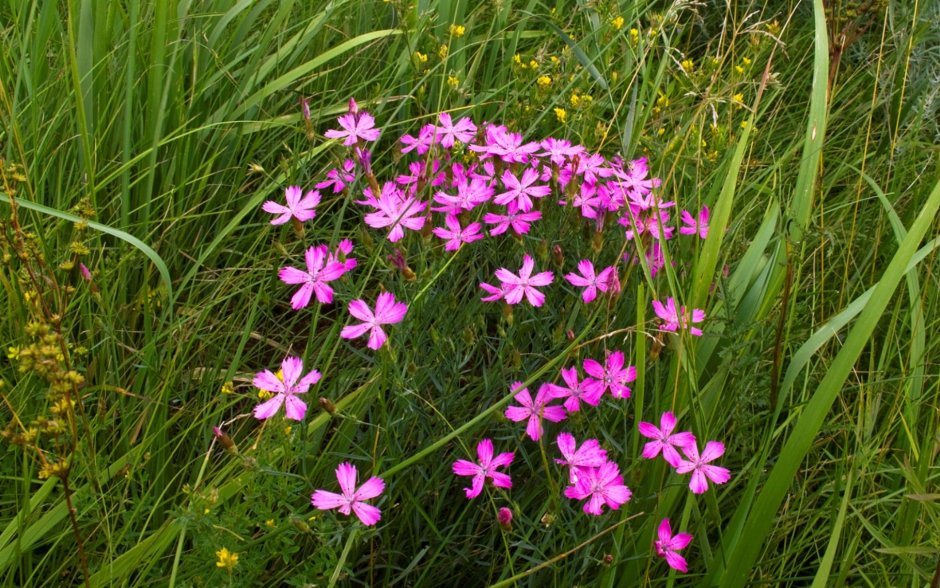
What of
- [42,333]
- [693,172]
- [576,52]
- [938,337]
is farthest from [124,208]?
[938,337]

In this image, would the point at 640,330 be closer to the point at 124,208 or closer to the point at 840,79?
the point at 124,208

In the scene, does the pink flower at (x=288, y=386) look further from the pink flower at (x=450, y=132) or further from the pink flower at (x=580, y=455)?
the pink flower at (x=450, y=132)

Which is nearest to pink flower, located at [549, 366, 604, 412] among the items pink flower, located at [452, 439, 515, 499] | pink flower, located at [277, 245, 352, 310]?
pink flower, located at [452, 439, 515, 499]

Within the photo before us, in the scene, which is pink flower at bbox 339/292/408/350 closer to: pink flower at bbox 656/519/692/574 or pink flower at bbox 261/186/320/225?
pink flower at bbox 261/186/320/225

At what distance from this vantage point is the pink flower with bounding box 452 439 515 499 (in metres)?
1.28

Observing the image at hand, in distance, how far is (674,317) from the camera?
142 cm

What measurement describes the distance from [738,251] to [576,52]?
0.54m

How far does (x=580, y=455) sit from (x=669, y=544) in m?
0.18

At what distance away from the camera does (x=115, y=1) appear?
2035 millimetres

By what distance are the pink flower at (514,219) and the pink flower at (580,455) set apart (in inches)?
13.9

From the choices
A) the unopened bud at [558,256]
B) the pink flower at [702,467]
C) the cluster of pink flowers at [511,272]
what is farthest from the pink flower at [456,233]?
the pink flower at [702,467]

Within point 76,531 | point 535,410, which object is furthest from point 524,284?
point 76,531

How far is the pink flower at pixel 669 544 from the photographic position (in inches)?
50.8

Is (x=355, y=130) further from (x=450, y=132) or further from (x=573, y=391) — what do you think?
(x=573, y=391)
